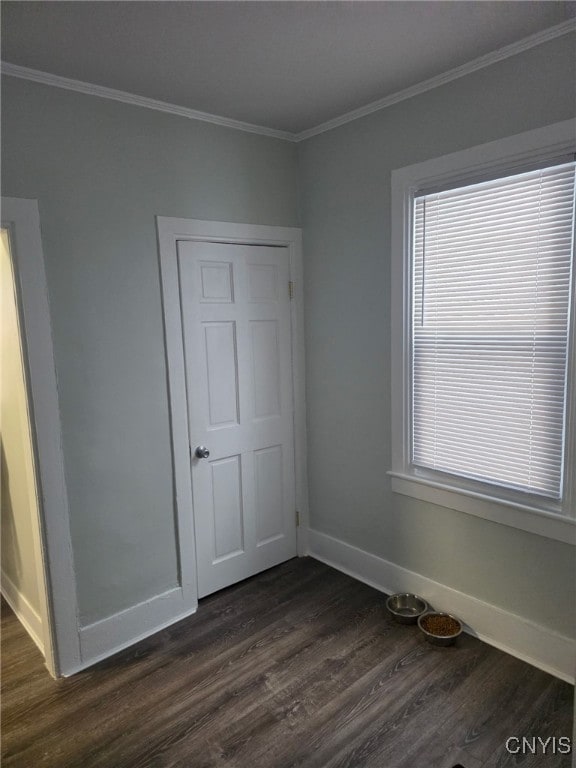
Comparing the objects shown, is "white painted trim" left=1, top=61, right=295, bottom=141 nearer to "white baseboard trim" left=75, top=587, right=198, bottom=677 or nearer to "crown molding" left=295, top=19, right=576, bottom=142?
"crown molding" left=295, top=19, right=576, bottom=142

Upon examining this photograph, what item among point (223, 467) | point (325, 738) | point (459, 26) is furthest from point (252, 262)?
point (325, 738)

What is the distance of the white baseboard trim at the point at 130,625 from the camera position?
7.89 ft

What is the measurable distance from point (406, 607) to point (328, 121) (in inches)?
105

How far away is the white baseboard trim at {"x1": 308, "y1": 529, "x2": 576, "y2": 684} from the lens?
220 cm

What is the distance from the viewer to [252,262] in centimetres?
291

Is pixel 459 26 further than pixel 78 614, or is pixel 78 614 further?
pixel 78 614

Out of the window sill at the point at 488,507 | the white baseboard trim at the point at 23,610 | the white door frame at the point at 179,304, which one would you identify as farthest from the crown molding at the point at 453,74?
the white baseboard trim at the point at 23,610

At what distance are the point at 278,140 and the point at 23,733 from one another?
10.3 ft

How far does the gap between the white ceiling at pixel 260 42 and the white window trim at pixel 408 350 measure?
39cm

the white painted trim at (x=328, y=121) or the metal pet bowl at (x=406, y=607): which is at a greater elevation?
the white painted trim at (x=328, y=121)

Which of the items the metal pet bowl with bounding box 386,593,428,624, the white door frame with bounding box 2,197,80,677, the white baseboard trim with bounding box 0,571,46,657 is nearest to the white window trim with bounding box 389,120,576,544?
the metal pet bowl with bounding box 386,593,428,624

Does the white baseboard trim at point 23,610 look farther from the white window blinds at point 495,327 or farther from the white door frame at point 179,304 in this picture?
the white window blinds at point 495,327

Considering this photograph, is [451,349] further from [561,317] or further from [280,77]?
[280,77]

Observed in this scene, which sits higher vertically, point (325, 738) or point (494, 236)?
point (494, 236)
